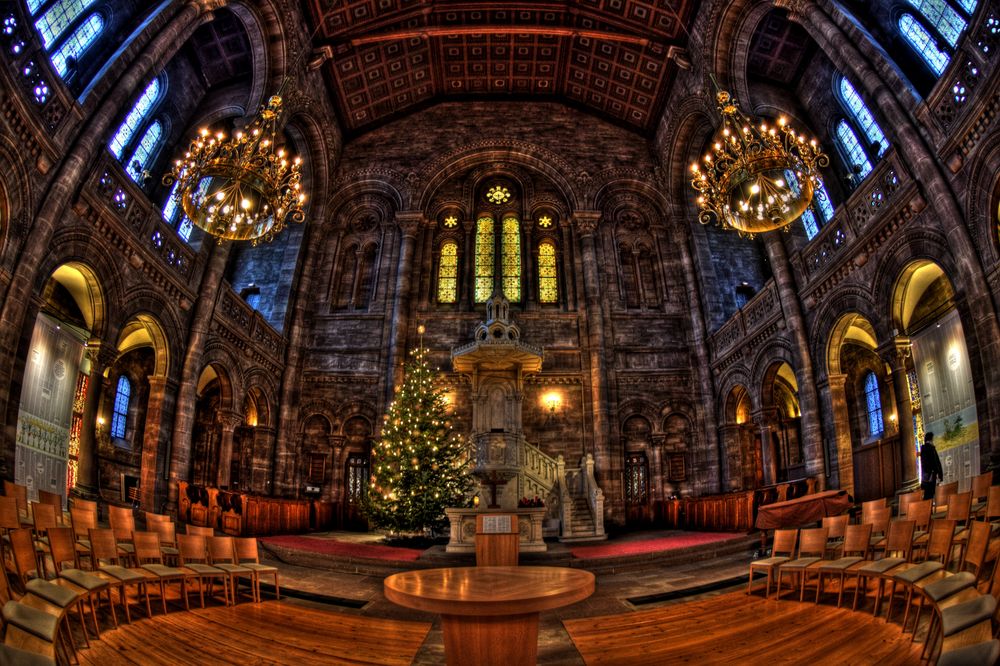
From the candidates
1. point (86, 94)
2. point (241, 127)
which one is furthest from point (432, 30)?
point (86, 94)

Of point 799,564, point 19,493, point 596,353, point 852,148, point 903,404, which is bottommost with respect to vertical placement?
point 799,564

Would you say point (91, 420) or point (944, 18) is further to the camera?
point (91, 420)

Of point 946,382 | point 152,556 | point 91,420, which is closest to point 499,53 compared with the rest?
point 91,420

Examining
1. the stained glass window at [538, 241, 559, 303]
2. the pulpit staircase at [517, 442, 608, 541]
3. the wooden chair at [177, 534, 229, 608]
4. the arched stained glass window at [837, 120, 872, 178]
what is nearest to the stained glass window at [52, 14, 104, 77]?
the wooden chair at [177, 534, 229, 608]

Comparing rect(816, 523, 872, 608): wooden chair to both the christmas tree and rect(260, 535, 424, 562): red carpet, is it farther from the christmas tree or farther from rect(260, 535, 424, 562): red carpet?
the christmas tree

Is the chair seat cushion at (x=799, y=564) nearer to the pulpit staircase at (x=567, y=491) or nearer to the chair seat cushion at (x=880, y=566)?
the chair seat cushion at (x=880, y=566)

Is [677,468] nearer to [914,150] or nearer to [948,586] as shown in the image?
[914,150]

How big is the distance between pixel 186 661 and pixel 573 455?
50.0ft

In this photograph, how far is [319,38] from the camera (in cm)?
1850

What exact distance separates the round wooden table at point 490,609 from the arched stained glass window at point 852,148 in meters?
15.3

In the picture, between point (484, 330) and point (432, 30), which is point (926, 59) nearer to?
point (484, 330)

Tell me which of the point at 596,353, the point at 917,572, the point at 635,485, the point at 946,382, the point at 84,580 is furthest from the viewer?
the point at 596,353

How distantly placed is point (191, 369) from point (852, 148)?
18.3 meters

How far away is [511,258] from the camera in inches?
859
